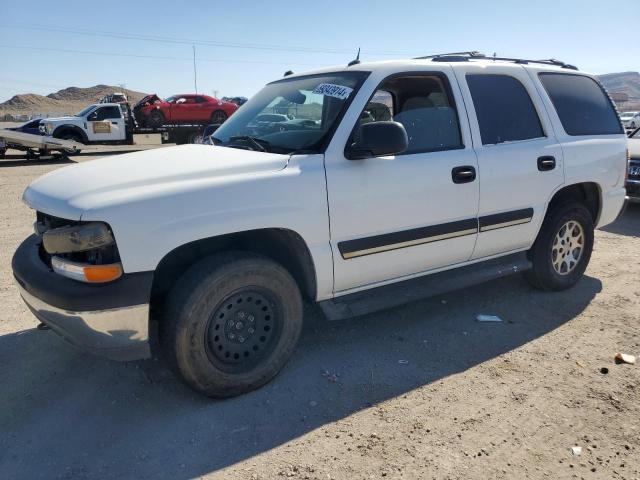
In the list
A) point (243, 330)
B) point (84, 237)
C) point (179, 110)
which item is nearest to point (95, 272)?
point (84, 237)

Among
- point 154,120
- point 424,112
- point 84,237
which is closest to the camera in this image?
point 84,237

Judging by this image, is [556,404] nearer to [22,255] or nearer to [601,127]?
[601,127]

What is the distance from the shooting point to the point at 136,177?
2.77 m

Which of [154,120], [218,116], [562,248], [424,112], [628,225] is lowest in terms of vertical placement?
[628,225]

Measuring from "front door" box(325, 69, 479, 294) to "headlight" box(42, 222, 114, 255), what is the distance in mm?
1260

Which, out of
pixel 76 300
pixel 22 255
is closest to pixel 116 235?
pixel 76 300

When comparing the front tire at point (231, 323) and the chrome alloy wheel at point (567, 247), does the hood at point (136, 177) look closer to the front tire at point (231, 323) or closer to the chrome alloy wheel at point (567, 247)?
the front tire at point (231, 323)

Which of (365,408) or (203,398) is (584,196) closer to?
(365,408)

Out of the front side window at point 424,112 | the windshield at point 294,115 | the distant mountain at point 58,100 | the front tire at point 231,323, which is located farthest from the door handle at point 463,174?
the distant mountain at point 58,100

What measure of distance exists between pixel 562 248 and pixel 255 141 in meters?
2.94

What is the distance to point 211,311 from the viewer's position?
9.21 ft

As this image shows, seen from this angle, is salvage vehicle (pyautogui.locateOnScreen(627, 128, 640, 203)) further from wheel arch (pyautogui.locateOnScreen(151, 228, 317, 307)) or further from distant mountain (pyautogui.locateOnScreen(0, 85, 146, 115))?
distant mountain (pyautogui.locateOnScreen(0, 85, 146, 115))

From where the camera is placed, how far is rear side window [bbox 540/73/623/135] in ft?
14.2

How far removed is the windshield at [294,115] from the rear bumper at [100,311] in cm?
125
